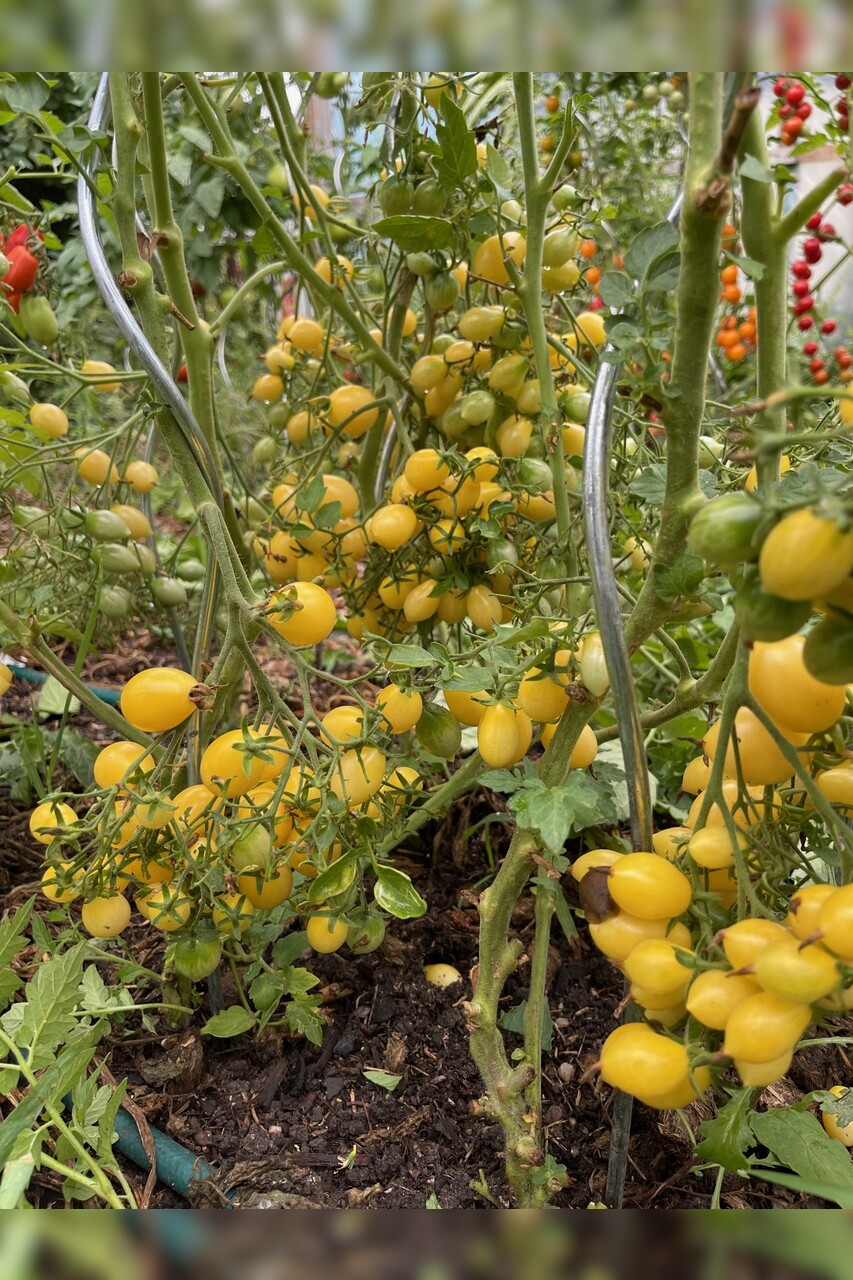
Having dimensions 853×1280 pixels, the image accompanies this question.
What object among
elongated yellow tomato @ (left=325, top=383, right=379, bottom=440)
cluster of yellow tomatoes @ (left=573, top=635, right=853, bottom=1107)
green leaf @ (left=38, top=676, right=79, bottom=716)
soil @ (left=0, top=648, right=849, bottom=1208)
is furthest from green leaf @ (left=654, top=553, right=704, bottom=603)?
green leaf @ (left=38, top=676, right=79, bottom=716)

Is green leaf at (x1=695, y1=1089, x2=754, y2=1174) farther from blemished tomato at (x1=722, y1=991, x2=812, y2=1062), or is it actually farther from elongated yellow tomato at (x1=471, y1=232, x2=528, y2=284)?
elongated yellow tomato at (x1=471, y1=232, x2=528, y2=284)

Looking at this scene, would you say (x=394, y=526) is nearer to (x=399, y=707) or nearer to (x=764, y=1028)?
(x=399, y=707)

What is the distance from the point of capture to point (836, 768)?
0.47 meters

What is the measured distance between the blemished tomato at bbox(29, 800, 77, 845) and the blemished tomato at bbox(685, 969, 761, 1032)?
1.39 feet

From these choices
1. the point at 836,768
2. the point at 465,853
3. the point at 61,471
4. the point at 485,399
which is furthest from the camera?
the point at 61,471

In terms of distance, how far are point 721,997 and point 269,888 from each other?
347 millimetres

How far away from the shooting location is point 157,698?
1.92 feet

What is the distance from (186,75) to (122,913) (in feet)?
2.21

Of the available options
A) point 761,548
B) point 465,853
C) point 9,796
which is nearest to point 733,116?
point 761,548

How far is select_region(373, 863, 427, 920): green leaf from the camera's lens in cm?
58

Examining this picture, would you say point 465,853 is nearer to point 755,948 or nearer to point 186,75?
point 755,948

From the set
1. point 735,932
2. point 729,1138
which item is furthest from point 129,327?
point 729,1138

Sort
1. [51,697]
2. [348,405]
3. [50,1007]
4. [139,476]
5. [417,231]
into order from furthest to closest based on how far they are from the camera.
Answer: [51,697], [139,476], [348,405], [417,231], [50,1007]

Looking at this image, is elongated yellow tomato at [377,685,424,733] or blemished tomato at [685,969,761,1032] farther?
elongated yellow tomato at [377,685,424,733]
